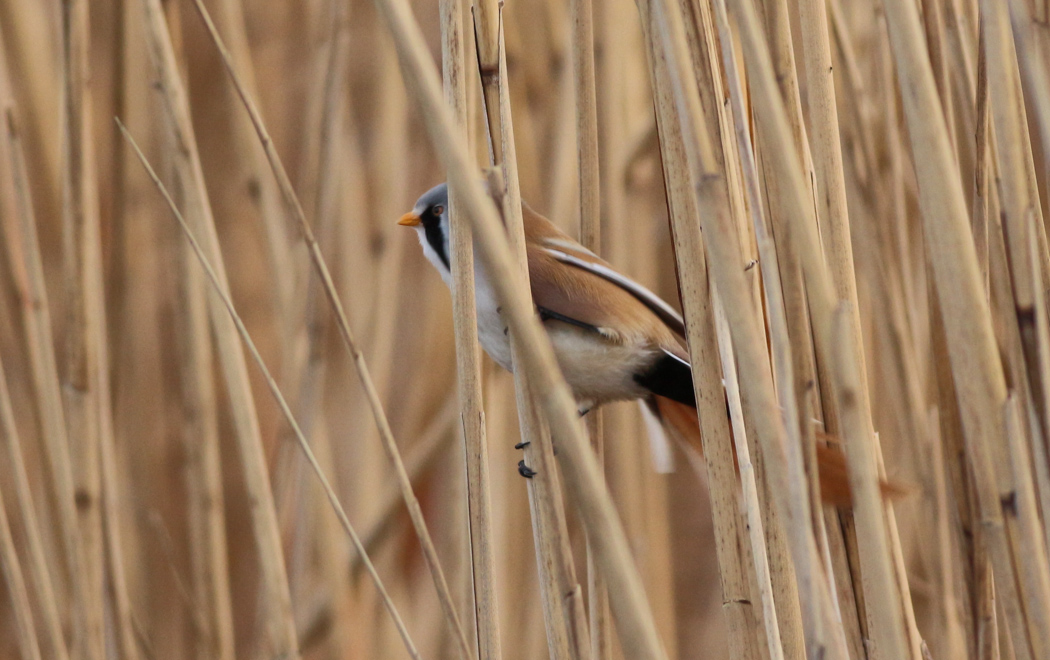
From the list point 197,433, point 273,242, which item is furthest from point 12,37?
point 197,433

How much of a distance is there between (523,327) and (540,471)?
0.15m

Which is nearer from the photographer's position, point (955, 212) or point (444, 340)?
point (955, 212)

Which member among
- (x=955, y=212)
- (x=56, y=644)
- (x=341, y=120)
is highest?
(x=341, y=120)

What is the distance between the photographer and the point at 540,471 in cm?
46

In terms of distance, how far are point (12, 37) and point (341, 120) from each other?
1.23 ft

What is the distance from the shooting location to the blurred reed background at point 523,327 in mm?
396

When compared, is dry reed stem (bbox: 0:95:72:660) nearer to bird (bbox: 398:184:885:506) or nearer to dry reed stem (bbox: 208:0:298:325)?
dry reed stem (bbox: 208:0:298:325)

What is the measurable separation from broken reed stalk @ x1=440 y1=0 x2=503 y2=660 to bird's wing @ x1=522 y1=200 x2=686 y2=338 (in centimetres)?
22

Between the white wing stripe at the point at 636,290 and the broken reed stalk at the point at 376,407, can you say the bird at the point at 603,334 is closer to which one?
the white wing stripe at the point at 636,290

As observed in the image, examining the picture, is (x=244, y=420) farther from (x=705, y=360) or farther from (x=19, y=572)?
(x=705, y=360)

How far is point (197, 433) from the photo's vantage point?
2.93 feet

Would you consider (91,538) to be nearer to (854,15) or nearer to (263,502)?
(263,502)

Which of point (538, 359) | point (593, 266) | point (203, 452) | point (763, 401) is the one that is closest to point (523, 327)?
point (538, 359)

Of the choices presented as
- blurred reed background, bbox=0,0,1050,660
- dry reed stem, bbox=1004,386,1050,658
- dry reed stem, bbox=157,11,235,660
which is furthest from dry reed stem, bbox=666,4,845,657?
dry reed stem, bbox=157,11,235,660
